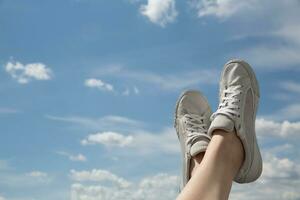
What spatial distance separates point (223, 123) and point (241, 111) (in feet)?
0.94

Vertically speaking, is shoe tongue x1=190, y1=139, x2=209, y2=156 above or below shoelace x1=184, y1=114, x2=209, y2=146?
below

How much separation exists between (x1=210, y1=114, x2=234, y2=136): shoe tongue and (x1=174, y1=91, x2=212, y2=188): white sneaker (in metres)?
0.27

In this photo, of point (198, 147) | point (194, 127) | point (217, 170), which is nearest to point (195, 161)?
point (198, 147)

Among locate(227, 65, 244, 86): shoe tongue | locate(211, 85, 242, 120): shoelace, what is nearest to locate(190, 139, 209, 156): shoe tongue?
locate(211, 85, 242, 120): shoelace

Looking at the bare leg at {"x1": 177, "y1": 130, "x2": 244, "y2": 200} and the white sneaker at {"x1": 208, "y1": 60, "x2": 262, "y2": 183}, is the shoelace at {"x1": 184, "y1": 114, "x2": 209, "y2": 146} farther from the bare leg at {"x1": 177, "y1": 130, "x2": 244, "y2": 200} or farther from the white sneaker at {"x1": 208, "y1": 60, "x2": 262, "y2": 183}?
the bare leg at {"x1": 177, "y1": 130, "x2": 244, "y2": 200}

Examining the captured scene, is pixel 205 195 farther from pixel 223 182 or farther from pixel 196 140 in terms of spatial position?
pixel 196 140

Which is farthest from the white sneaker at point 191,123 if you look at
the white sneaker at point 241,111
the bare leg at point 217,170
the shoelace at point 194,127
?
the bare leg at point 217,170

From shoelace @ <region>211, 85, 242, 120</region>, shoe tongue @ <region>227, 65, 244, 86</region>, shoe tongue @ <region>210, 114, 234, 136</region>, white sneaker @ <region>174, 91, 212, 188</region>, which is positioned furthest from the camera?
shoe tongue @ <region>227, 65, 244, 86</region>

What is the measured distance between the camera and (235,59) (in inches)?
121

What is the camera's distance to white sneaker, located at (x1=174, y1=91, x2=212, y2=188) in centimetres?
290

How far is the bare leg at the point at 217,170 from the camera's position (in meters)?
2.08

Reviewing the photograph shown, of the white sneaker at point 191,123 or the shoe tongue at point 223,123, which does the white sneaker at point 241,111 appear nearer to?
the shoe tongue at point 223,123

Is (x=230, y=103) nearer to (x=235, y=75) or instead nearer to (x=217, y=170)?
(x=235, y=75)

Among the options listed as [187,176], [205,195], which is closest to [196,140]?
[187,176]
